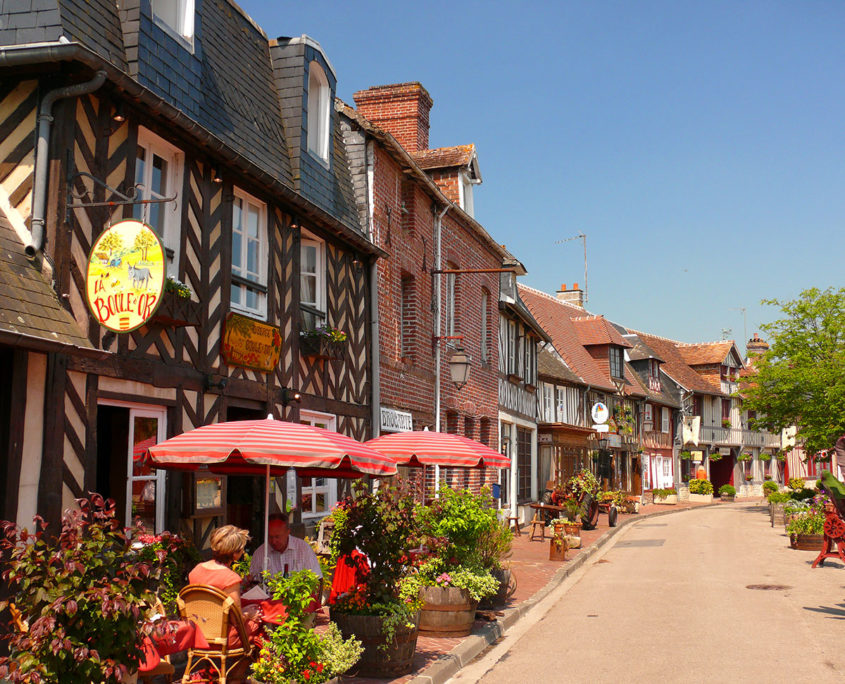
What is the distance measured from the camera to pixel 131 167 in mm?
7508

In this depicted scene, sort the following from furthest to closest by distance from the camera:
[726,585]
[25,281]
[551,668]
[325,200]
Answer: [726,585] → [325,200] → [551,668] → [25,281]

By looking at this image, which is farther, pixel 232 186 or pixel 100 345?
pixel 232 186

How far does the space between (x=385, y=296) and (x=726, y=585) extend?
22.0ft

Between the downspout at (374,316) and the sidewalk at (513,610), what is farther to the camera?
the downspout at (374,316)

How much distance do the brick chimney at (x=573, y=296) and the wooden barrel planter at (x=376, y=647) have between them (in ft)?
123

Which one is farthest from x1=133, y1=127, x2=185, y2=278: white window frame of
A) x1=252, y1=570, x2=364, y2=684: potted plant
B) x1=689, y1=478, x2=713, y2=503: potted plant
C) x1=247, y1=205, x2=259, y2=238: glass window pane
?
x1=689, y1=478, x2=713, y2=503: potted plant

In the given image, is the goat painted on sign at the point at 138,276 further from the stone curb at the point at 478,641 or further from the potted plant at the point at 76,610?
the stone curb at the point at 478,641

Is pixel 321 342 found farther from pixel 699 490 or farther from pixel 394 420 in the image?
pixel 699 490

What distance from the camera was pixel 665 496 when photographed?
40.3m

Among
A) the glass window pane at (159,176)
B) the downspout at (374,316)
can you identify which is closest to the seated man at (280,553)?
the glass window pane at (159,176)

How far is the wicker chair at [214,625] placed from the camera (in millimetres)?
5559

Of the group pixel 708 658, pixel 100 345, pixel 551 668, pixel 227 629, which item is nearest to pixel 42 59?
pixel 100 345

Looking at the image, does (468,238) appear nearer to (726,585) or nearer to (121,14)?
(726,585)

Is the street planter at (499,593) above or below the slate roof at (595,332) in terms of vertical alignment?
below
